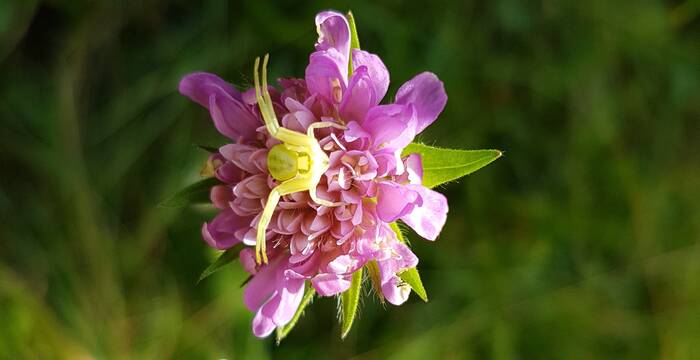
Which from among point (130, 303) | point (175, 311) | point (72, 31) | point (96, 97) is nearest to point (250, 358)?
point (175, 311)

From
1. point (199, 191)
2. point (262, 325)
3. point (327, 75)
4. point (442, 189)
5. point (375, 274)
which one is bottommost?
point (442, 189)

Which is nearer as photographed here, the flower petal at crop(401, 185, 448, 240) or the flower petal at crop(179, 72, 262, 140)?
the flower petal at crop(401, 185, 448, 240)

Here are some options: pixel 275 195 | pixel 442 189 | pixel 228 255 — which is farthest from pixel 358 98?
pixel 442 189

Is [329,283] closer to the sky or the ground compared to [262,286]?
closer to the sky

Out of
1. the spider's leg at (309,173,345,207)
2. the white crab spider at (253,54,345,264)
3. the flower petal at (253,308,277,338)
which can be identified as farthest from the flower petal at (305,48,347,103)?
the flower petal at (253,308,277,338)

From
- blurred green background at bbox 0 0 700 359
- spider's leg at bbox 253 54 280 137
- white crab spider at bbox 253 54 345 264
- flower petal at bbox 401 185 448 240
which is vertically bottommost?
blurred green background at bbox 0 0 700 359

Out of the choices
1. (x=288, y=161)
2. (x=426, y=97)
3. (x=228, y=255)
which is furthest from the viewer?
(x=228, y=255)

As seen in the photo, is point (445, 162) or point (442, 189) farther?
point (442, 189)

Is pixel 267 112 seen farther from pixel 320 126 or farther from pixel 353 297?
pixel 353 297

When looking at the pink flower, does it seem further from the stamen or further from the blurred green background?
→ the blurred green background
